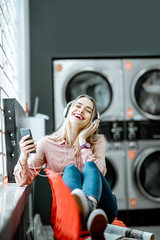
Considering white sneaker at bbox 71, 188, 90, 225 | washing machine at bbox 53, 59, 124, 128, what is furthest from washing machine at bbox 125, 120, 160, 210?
white sneaker at bbox 71, 188, 90, 225

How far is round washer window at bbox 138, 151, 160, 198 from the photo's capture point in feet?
9.28

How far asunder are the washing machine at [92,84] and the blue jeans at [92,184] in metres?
1.62

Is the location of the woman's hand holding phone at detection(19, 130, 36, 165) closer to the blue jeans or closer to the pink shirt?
the pink shirt

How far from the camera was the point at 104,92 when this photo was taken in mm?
2922

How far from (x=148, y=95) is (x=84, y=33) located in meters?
0.96

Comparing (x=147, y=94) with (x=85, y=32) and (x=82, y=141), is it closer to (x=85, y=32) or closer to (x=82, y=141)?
(x=85, y=32)

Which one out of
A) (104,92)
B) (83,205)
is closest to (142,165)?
(104,92)

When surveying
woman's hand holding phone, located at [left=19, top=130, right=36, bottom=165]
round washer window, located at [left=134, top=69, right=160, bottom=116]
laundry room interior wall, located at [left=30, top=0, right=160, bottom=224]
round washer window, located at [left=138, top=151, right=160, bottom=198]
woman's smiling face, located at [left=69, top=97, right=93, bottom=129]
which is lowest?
round washer window, located at [left=138, top=151, right=160, bottom=198]

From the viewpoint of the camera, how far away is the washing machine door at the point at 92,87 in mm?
2898

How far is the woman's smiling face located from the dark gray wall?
1.44m

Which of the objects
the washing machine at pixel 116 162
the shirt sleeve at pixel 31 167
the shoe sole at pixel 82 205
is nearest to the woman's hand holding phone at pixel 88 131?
the shirt sleeve at pixel 31 167

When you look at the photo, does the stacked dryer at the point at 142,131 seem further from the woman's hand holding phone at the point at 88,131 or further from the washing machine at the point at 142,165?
the woman's hand holding phone at the point at 88,131

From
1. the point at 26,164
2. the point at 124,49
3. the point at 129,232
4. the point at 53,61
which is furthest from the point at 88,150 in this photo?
the point at 124,49

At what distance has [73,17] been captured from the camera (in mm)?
3145
